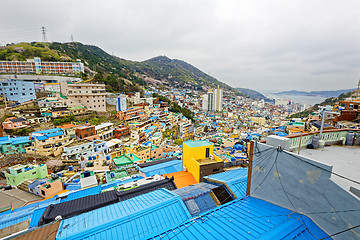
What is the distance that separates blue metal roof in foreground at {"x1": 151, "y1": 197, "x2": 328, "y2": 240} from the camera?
234cm

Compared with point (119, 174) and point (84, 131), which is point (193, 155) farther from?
point (84, 131)

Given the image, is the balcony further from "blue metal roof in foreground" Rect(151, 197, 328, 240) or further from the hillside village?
"blue metal roof in foreground" Rect(151, 197, 328, 240)

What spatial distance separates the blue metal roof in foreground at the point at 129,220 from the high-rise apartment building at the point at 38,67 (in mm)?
44636

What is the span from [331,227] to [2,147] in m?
24.3

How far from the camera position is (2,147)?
53.0 feet

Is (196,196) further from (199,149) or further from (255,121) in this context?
(255,121)

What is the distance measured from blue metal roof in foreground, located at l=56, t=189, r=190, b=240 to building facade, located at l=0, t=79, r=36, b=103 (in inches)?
1261

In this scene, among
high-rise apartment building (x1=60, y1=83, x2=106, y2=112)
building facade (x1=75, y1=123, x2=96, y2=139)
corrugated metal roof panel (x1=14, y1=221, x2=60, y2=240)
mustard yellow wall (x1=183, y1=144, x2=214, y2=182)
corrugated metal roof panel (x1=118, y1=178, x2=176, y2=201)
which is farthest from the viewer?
high-rise apartment building (x1=60, y1=83, x2=106, y2=112)

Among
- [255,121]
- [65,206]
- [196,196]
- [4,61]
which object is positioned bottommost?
[255,121]

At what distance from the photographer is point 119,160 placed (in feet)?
52.9

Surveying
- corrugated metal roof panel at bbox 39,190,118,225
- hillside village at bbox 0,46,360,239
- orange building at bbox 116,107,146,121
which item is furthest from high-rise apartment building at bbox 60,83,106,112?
corrugated metal roof panel at bbox 39,190,118,225

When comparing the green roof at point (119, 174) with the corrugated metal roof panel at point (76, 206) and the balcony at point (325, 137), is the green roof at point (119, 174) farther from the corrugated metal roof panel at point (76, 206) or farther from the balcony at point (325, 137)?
the balcony at point (325, 137)

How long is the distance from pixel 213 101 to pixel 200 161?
62672 millimetres

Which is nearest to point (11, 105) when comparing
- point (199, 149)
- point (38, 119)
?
point (38, 119)
